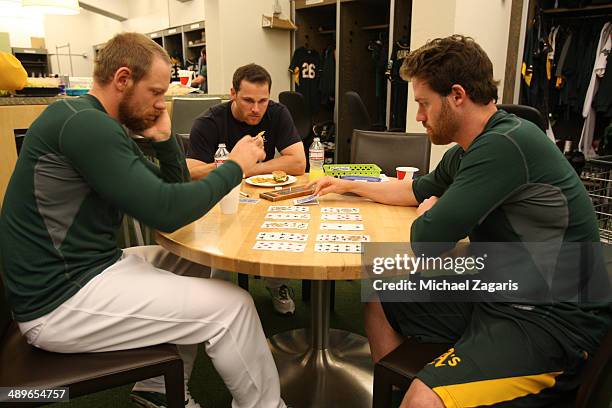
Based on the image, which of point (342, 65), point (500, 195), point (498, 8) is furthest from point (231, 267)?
point (342, 65)

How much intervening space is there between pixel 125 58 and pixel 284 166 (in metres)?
1.12

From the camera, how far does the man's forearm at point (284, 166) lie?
2246 millimetres

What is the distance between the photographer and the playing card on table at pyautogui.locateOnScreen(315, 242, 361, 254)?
1.22 metres

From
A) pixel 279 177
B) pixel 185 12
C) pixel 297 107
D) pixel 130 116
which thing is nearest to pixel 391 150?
pixel 279 177

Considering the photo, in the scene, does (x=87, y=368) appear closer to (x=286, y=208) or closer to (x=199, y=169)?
(x=286, y=208)

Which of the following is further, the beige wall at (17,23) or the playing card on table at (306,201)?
the beige wall at (17,23)

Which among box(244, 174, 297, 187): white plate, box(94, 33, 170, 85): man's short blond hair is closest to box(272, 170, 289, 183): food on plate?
box(244, 174, 297, 187): white plate

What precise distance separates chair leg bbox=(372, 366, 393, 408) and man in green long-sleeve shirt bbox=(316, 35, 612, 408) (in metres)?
0.13

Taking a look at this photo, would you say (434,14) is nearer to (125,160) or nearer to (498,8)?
(498,8)

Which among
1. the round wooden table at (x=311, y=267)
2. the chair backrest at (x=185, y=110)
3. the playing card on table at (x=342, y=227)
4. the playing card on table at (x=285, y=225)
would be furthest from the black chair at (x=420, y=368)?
the chair backrest at (x=185, y=110)

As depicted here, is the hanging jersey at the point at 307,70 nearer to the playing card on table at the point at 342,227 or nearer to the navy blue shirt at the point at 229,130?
the navy blue shirt at the point at 229,130

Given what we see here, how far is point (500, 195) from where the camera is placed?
3.57ft

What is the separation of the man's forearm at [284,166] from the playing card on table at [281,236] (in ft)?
3.00

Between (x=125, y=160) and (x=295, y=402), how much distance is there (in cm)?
119
